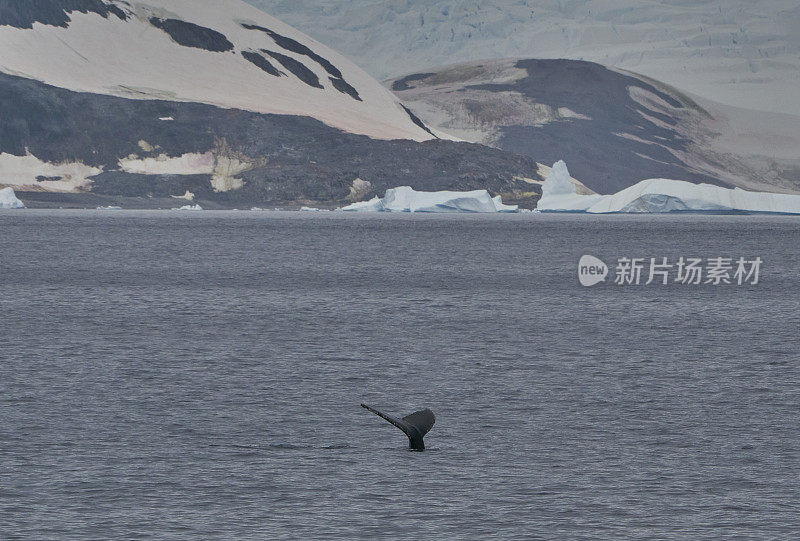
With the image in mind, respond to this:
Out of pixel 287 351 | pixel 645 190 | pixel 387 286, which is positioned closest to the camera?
pixel 287 351

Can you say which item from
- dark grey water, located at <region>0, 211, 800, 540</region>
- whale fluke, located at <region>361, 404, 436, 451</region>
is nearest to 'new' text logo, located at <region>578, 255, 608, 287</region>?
dark grey water, located at <region>0, 211, 800, 540</region>

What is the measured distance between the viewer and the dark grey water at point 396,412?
19312mm

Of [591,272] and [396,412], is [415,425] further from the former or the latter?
[591,272]

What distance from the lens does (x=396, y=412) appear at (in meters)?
29.0

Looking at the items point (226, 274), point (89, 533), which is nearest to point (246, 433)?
point (89, 533)

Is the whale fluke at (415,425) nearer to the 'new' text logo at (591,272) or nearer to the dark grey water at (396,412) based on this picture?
the dark grey water at (396,412)

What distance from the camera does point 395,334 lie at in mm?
46719

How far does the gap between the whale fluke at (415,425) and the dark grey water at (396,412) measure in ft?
0.88

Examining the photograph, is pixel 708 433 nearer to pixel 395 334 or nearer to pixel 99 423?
pixel 99 423

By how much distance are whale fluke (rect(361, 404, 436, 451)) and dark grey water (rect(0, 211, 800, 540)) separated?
27cm

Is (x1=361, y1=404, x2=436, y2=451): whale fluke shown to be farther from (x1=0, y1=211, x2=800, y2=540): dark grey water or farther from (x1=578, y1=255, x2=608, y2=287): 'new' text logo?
(x1=578, y1=255, x2=608, y2=287): 'new' text logo

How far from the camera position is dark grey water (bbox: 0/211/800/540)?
19.3m

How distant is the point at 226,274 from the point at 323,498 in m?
64.7

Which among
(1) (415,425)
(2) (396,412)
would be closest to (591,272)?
(2) (396,412)
